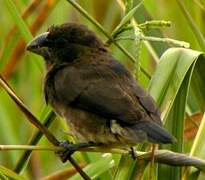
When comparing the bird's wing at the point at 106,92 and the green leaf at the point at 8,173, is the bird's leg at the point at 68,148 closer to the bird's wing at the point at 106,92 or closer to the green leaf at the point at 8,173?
the bird's wing at the point at 106,92

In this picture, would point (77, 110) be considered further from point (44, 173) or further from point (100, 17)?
point (100, 17)

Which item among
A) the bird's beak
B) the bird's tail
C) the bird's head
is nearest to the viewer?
the bird's tail

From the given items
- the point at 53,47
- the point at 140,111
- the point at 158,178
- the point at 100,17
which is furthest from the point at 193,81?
the point at 100,17

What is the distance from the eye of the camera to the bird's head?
9.88ft

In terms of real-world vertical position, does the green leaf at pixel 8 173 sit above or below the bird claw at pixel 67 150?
above

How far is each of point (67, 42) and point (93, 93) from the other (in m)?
0.53

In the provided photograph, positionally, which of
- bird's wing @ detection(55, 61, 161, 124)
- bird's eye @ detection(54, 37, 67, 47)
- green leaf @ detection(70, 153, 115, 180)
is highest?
bird's eye @ detection(54, 37, 67, 47)

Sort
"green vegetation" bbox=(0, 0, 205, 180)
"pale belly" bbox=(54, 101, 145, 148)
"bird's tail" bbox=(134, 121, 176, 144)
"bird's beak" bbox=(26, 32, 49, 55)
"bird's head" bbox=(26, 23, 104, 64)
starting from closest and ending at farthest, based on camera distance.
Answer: "bird's tail" bbox=(134, 121, 176, 144)
"green vegetation" bbox=(0, 0, 205, 180)
"pale belly" bbox=(54, 101, 145, 148)
"bird's beak" bbox=(26, 32, 49, 55)
"bird's head" bbox=(26, 23, 104, 64)

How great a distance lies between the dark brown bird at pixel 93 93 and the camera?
8.11 ft

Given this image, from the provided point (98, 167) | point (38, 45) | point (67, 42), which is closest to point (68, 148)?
point (98, 167)

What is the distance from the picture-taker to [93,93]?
8.52 feet

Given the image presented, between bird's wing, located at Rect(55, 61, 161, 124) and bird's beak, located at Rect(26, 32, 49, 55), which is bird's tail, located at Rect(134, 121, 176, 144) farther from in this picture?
bird's beak, located at Rect(26, 32, 49, 55)

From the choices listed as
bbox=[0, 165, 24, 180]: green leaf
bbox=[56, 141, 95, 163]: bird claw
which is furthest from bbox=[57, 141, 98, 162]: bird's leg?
bbox=[0, 165, 24, 180]: green leaf

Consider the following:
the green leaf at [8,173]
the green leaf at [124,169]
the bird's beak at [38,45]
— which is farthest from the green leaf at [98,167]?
the bird's beak at [38,45]
